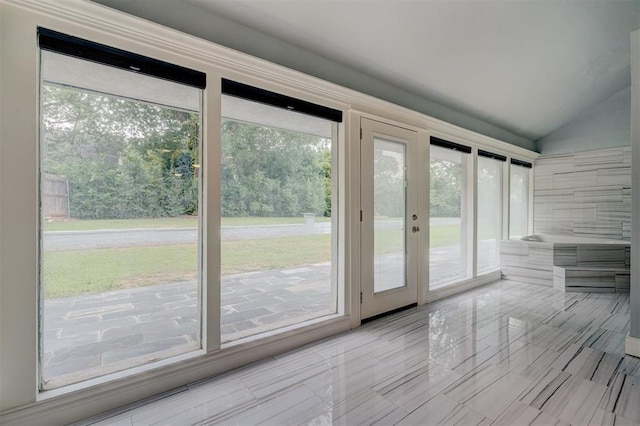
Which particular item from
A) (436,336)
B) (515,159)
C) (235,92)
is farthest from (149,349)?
(515,159)

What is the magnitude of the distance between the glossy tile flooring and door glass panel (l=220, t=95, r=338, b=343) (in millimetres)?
494

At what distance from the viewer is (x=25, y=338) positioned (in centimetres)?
150

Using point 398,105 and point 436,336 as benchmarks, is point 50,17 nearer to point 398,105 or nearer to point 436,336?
point 398,105

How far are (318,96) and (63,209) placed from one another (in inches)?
78.6

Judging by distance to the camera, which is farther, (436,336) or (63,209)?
(436,336)

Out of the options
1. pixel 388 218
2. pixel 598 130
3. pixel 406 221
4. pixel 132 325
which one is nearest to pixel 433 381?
pixel 388 218

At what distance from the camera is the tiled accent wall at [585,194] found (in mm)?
4859

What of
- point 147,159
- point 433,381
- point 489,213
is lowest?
point 433,381

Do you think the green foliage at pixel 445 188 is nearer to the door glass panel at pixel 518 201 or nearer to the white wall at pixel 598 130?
the door glass panel at pixel 518 201

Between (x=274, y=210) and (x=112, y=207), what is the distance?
1.19m

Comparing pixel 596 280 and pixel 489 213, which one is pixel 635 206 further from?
pixel 489 213

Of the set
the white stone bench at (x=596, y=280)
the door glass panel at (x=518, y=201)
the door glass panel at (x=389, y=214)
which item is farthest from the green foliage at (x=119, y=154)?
the door glass panel at (x=518, y=201)

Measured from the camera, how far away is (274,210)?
2625 millimetres

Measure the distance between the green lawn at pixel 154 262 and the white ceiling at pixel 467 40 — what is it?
4.98 feet
